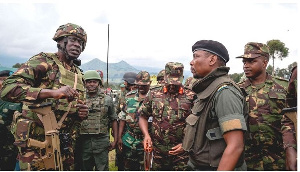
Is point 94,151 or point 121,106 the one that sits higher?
point 121,106

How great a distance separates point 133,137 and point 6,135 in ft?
8.73

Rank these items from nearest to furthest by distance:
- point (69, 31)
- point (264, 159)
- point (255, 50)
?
point (69, 31)
point (264, 159)
point (255, 50)

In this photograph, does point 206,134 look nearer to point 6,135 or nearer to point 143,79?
point 143,79

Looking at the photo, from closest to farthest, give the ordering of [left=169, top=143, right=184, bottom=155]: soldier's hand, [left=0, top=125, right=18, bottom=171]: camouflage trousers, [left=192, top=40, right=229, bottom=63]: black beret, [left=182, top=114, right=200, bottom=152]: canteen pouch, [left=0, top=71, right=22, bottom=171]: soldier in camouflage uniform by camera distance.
A: 1. [left=182, top=114, right=200, bottom=152]: canteen pouch
2. [left=192, top=40, right=229, bottom=63]: black beret
3. [left=169, top=143, right=184, bottom=155]: soldier's hand
4. [left=0, top=71, right=22, bottom=171]: soldier in camouflage uniform
5. [left=0, top=125, right=18, bottom=171]: camouflage trousers

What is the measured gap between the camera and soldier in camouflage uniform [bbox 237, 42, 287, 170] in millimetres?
3727

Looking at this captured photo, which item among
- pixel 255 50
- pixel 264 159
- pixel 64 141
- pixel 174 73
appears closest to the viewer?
pixel 64 141

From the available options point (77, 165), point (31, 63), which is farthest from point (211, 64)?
point (77, 165)

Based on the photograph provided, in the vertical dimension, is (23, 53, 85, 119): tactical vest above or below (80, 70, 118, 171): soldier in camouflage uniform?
above

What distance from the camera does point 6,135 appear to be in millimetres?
5219

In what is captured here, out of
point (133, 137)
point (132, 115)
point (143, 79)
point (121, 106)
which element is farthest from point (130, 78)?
point (133, 137)

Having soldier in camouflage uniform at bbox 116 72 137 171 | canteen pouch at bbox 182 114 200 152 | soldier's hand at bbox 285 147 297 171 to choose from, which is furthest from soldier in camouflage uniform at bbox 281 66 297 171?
soldier in camouflage uniform at bbox 116 72 137 171

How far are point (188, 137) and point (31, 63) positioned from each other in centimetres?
209

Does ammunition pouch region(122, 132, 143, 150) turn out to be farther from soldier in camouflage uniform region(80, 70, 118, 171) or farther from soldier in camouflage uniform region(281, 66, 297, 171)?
soldier in camouflage uniform region(281, 66, 297, 171)

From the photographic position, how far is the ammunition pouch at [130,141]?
5324mm
